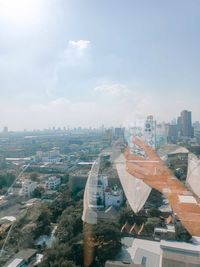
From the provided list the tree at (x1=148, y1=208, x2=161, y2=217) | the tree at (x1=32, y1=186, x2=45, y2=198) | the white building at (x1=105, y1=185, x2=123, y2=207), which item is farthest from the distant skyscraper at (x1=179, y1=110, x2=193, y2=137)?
the tree at (x1=148, y1=208, x2=161, y2=217)

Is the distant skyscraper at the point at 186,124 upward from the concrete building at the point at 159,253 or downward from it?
upward

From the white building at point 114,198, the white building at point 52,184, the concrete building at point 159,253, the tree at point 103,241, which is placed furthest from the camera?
the white building at point 52,184

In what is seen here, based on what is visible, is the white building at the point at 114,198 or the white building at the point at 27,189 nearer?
the white building at the point at 114,198

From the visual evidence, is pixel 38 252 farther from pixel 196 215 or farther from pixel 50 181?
pixel 50 181

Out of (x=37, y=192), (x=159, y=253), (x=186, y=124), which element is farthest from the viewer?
(x=186, y=124)

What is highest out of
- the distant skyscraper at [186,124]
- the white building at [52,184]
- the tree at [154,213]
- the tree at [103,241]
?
the distant skyscraper at [186,124]

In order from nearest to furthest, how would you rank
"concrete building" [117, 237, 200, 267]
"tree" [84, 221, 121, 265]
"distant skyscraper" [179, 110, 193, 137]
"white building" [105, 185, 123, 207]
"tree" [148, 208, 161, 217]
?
"concrete building" [117, 237, 200, 267], "tree" [84, 221, 121, 265], "tree" [148, 208, 161, 217], "white building" [105, 185, 123, 207], "distant skyscraper" [179, 110, 193, 137]

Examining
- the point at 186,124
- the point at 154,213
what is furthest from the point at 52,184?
the point at 186,124

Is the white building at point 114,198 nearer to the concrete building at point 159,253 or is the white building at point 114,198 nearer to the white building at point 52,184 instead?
the concrete building at point 159,253

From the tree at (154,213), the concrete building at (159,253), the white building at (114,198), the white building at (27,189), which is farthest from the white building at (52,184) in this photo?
the concrete building at (159,253)

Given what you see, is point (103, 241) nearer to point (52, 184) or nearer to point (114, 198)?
point (114, 198)

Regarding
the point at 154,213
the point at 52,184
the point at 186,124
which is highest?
the point at 186,124

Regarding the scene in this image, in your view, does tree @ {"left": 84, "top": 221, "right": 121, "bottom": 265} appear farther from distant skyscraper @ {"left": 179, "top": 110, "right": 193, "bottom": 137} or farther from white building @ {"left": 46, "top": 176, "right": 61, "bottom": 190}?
distant skyscraper @ {"left": 179, "top": 110, "right": 193, "bottom": 137}
